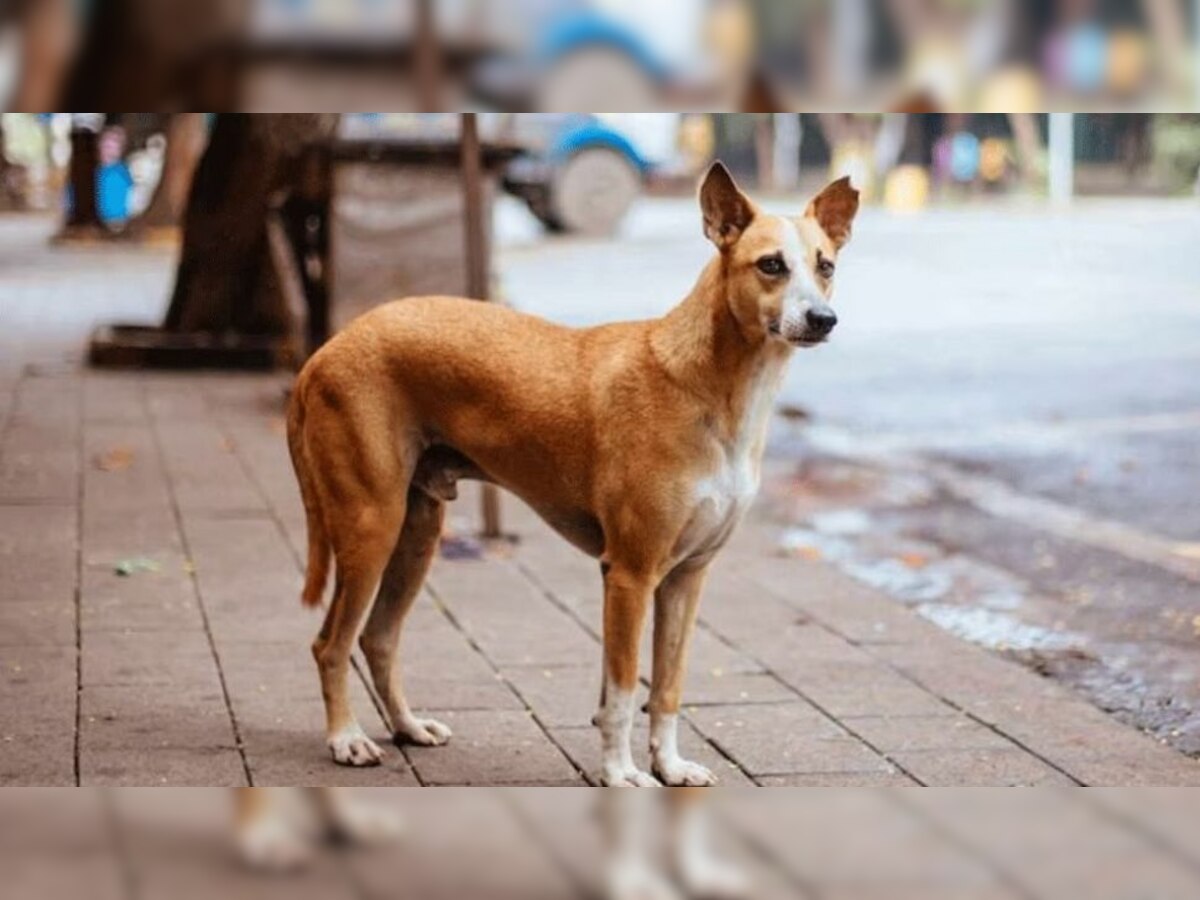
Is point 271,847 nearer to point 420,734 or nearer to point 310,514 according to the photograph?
point 310,514

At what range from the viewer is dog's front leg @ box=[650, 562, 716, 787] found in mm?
4152

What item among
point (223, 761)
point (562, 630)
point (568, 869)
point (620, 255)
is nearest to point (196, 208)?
point (620, 255)

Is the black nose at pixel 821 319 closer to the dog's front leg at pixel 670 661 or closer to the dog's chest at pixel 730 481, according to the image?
the dog's chest at pixel 730 481

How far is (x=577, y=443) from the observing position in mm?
3953

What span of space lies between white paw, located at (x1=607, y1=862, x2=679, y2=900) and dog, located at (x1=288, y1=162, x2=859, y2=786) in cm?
208

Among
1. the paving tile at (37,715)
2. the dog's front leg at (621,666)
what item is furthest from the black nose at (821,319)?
the paving tile at (37,715)

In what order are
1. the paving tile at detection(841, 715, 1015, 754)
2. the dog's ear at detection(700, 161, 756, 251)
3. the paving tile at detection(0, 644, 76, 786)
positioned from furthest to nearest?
the paving tile at detection(841, 715, 1015, 754) → the paving tile at detection(0, 644, 76, 786) → the dog's ear at detection(700, 161, 756, 251)

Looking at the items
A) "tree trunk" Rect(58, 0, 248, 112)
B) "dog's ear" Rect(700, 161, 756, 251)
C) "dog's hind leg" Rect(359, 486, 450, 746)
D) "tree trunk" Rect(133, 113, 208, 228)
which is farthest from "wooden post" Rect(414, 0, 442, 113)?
"tree trunk" Rect(133, 113, 208, 228)

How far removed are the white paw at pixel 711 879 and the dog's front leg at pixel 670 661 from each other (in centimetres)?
258

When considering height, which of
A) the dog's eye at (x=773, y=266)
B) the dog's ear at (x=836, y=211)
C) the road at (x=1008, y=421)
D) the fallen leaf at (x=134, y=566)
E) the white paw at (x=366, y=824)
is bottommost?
the road at (x=1008, y=421)

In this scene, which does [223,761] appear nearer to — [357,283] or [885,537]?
[885,537]

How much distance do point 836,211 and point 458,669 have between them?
7.37ft

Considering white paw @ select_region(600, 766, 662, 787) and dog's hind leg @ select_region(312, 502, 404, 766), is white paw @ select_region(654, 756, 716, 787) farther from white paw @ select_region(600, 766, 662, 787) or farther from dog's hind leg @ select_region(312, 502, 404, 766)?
dog's hind leg @ select_region(312, 502, 404, 766)

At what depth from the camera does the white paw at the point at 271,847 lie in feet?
4.94
